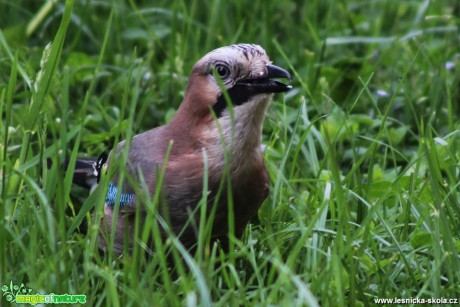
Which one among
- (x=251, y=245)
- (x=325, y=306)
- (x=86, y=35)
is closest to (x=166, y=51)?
(x=86, y=35)

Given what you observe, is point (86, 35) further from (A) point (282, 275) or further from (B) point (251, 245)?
(A) point (282, 275)

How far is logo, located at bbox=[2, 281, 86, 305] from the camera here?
267 centimetres

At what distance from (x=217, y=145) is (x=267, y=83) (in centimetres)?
28

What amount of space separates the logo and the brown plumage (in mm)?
488

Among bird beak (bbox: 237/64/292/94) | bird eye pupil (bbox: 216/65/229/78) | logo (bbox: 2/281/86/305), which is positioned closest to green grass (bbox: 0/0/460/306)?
logo (bbox: 2/281/86/305)

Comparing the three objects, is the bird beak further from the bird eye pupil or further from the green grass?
the green grass

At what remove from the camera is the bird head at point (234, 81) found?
132 inches

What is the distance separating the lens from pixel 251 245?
3182 millimetres

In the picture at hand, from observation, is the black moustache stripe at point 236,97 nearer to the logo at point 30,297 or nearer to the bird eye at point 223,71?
the bird eye at point 223,71

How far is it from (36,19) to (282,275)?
3131mm

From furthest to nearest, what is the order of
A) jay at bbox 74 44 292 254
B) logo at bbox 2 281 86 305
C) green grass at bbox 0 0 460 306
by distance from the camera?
jay at bbox 74 44 292 254, green grass at bbox 0 0 460 306, logo at bbox 2 281 86 305

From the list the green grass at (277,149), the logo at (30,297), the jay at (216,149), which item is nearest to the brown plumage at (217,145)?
the jay at (216,149)

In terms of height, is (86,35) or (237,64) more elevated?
(237,64)

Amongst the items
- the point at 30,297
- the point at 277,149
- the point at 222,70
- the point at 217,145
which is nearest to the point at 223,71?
the point at 222,70
